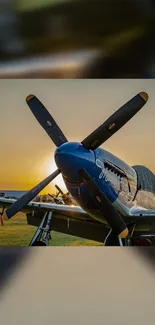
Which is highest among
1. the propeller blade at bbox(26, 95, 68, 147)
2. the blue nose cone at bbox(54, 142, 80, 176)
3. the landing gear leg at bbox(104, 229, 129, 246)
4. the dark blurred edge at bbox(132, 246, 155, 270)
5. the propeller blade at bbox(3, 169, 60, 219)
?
the propeller blade at bbox(26, 95, 68, 147)

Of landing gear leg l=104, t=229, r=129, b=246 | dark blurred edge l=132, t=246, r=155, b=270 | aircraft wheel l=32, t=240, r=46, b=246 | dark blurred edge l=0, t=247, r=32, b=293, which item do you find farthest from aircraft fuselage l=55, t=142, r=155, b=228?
dark blurred edge l=0, t=247, r=32, b=293

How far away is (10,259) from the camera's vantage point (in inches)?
104

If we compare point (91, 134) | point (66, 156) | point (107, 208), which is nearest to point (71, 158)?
point (66, 156)

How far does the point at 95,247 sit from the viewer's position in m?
2.64

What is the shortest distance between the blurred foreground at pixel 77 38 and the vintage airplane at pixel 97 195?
229mm

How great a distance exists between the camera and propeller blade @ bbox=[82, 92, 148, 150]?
2.66 meters

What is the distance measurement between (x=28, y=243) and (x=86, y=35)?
132 centimetres

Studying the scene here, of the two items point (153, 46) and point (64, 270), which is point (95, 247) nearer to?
point (64, 270)

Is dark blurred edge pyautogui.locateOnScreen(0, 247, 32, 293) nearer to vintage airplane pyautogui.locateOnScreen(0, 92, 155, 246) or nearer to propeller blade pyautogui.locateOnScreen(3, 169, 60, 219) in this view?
vintage airplane pyautogui.locateOnScreen(0, 92, 155, 246)

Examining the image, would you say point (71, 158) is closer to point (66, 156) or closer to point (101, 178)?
point (66, 156)

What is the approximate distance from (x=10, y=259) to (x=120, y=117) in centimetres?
115

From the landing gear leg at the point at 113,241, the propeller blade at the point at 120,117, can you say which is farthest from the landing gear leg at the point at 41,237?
the propeller blade at the point at 120,117

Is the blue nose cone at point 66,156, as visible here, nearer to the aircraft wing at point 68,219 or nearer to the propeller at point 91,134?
the propeller at point 91,134

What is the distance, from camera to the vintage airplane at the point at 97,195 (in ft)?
8.72
